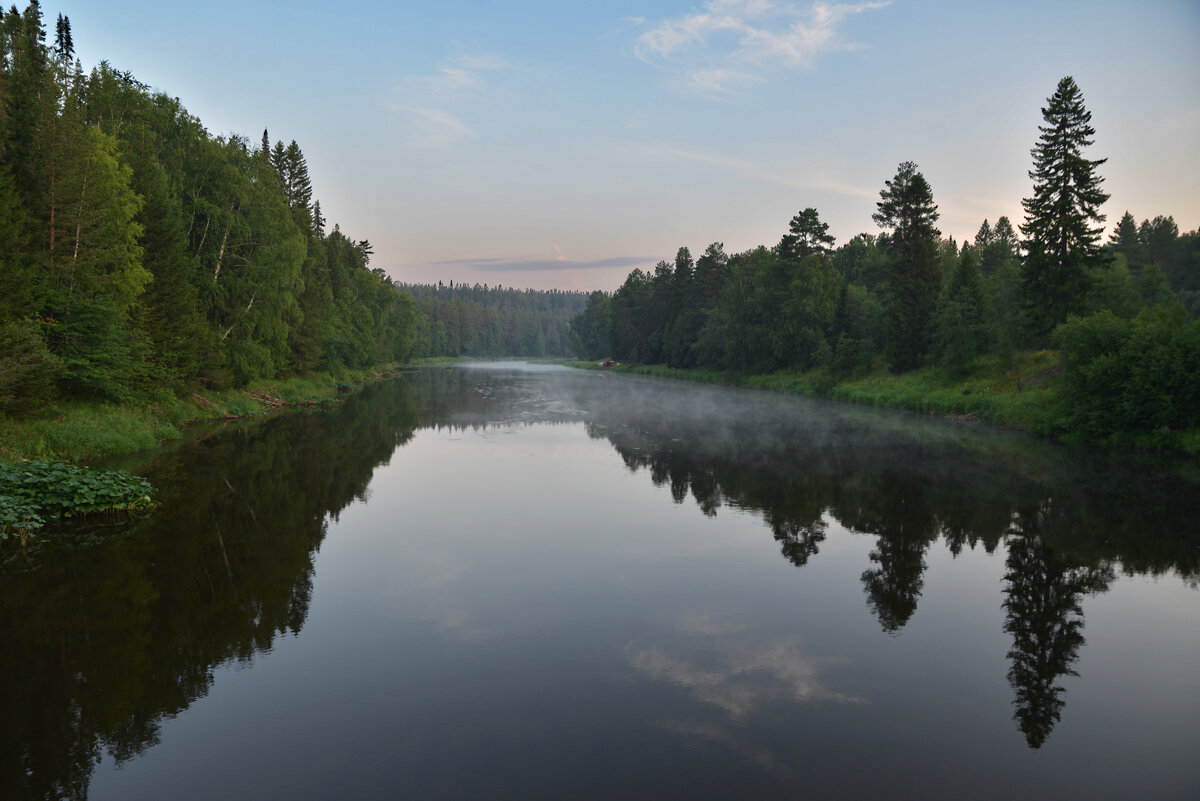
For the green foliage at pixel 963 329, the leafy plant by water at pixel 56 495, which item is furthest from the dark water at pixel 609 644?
the green foliage at pixel 963 329

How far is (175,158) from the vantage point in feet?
123

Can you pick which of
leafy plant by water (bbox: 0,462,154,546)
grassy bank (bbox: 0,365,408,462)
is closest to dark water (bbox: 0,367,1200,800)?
leafy plant by water (bbox: 0,462,154,546)

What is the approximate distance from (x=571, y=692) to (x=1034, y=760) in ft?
16.4

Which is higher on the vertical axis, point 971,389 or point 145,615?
point 971,389

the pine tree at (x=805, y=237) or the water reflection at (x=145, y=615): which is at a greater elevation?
the pine tree at (x=805, y=237)

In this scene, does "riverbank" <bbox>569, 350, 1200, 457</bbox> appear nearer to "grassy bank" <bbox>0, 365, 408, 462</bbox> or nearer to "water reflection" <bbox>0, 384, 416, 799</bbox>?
"water reflection" <bbox>0, 384, 416, 799</bbox>

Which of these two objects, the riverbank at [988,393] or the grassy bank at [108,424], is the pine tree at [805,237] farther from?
the grassy bank at [108,424]

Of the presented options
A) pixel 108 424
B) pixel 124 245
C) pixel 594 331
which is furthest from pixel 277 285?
pixel 594 331

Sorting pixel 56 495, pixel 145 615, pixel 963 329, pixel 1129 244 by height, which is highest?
pixel 1129 244

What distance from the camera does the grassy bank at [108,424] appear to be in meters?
18.4

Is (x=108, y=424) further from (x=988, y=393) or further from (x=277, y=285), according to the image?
(x=988, y=393)

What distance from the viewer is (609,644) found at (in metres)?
9.34

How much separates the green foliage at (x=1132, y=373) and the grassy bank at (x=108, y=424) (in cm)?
3799

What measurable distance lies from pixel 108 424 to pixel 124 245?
25.2 feet
